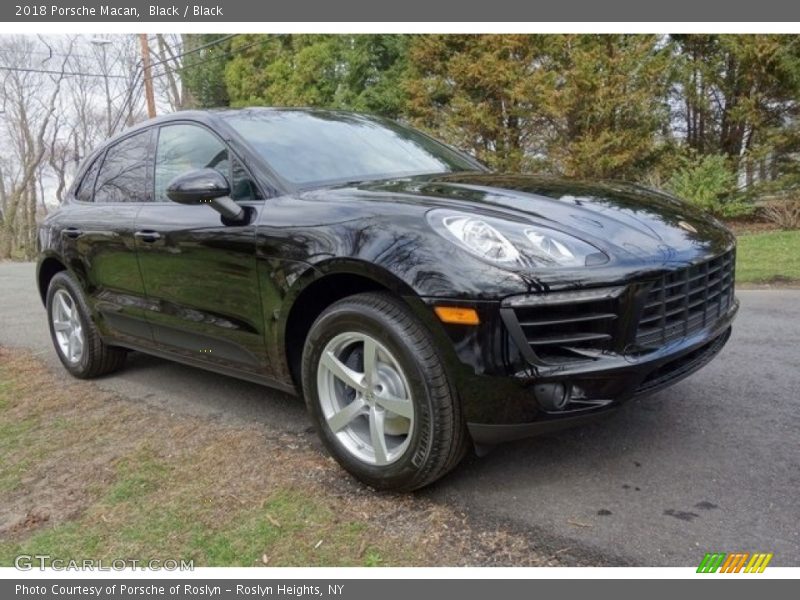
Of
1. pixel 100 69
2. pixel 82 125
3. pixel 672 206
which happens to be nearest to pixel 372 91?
pixel 672 206

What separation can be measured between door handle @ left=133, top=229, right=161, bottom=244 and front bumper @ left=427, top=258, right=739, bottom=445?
1915mm

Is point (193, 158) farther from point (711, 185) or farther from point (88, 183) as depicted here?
point (711, 185)

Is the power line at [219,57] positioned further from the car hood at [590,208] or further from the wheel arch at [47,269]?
the car hood at [590,208]

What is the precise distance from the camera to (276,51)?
19.4m

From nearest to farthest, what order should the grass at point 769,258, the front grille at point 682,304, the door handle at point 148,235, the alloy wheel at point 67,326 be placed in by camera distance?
the front grille at point 682,304
the door handle at point 148,235
the alloy wheel at point 67,326
the grass at point 769,258

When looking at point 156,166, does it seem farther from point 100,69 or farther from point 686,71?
point 100,69

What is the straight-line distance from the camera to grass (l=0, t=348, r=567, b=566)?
7.97 feet

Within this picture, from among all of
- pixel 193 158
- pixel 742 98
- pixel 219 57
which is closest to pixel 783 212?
pixel 742 98

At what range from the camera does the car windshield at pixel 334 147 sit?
11.0 ft

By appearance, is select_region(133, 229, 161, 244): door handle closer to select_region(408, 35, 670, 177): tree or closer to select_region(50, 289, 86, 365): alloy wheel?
select_region(50, 289, 86, 365): alloy wheel

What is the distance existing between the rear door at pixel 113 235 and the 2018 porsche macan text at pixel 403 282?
0.04 metres

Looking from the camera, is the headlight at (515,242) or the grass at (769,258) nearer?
the headlight at (515,242)

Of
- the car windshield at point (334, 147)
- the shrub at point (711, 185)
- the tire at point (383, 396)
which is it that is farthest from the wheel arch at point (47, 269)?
the shrub at point (711, 185)

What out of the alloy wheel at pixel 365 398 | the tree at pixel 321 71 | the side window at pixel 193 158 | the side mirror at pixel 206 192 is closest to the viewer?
the alloy wheel at pixel 365 398
